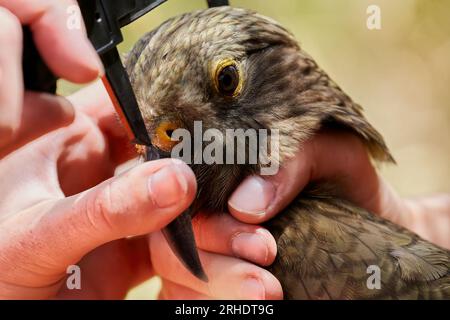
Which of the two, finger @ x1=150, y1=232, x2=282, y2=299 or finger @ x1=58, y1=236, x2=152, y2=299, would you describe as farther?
finger @ x1=58, y1=236, x2=152, y2=299

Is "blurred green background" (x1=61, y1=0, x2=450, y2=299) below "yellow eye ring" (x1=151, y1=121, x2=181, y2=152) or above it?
below

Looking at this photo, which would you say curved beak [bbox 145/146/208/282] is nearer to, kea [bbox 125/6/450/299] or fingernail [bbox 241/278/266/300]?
kea [bbox 125/6/450/299]

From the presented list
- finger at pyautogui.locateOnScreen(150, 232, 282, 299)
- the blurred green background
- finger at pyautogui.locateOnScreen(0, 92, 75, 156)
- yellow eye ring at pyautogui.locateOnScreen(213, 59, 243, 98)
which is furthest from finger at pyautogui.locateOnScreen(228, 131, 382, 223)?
the blurred green background

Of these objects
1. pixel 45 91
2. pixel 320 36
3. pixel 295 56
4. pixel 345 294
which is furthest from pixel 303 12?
pixel 45 91

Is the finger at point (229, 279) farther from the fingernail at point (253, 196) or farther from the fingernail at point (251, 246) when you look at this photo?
the fingernail at point (253, 196)

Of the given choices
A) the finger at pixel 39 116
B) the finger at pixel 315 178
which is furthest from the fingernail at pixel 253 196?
the finger at pixel 39 116

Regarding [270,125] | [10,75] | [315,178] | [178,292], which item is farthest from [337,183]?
[10,75]
